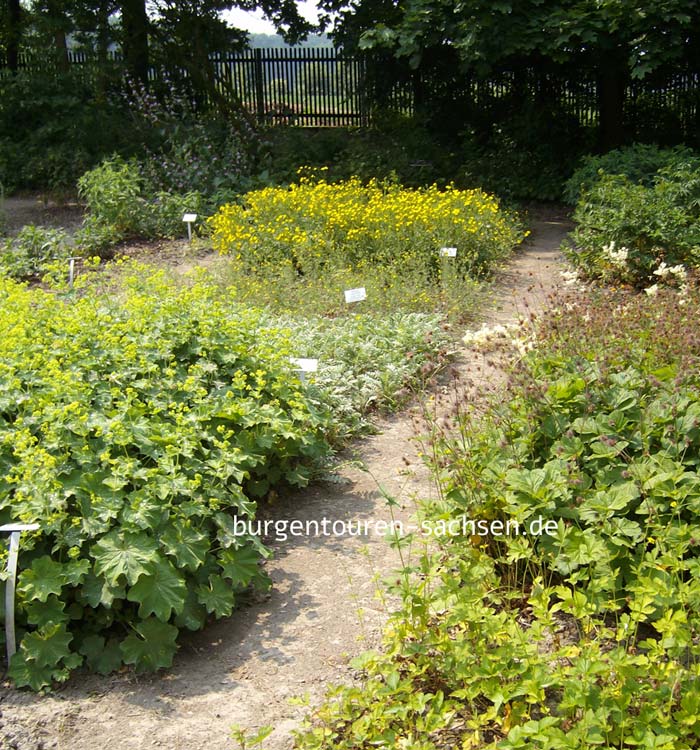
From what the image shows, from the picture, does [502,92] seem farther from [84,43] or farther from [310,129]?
[84,43]

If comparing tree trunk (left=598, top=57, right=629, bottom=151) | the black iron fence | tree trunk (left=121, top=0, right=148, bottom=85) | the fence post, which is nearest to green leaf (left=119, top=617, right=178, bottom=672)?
tree trunk (left=598, top=57, right=629, bottom=151)

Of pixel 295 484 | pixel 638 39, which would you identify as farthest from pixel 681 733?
pixel 638 39

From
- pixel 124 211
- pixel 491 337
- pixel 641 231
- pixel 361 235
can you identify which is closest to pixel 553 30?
pixel 641 231

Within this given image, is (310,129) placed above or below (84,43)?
below

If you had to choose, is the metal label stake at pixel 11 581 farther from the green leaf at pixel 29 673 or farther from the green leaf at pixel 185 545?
the green leaf at pixel 185 545

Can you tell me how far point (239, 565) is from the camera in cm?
338

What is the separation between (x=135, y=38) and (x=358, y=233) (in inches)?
373

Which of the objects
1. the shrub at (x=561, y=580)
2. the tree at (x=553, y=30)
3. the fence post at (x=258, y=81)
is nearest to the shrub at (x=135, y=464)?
the shrub at (x=561, y=580)

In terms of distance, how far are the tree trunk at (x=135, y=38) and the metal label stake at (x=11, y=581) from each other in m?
14.0

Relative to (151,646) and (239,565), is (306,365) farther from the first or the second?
(151,646)

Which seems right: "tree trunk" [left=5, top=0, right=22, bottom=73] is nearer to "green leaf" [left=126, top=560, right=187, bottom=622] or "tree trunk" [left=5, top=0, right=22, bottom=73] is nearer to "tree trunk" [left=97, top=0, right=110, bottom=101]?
A: "tree trunk" [left=97, top=0, right=110, bottom=101]

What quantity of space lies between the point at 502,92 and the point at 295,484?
11443mm

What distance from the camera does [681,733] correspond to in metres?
2.40

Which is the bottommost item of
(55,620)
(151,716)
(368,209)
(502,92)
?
(151,716)
